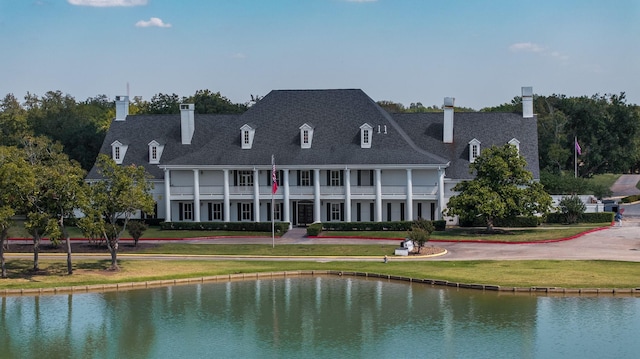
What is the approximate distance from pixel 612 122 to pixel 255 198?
4600 cm

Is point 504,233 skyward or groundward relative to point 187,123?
groundward

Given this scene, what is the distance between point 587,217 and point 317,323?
41851 mm

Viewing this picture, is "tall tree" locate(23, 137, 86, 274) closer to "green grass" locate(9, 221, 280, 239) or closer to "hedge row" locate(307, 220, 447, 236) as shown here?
"green grass" locate(9, 221, 280, 239)

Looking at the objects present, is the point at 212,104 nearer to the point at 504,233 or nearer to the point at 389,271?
the point at 504,233

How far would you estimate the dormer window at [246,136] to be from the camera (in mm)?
81938

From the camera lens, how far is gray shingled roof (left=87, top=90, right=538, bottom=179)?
262 ft

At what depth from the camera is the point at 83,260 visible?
203 feet

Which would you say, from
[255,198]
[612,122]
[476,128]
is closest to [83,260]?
[255,198]

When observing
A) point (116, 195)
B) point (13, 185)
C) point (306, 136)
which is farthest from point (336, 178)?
point (13, 185)

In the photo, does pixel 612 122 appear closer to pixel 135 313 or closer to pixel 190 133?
pixel 190 133

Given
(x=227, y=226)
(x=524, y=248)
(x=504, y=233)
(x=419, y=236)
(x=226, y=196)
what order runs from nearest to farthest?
1. (x=419, y=236)
2. (x=524, y=248)
3. (x=504, y=233)
4. (x=227, y=226)
5. (x=226, y=196)

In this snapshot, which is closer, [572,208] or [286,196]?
[572,208]

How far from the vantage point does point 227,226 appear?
77.9 metres

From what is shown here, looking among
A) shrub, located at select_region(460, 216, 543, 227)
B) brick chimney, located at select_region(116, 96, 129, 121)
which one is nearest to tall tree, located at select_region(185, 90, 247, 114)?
brick chimney, located at select_region(116, 96, 129, 121)
